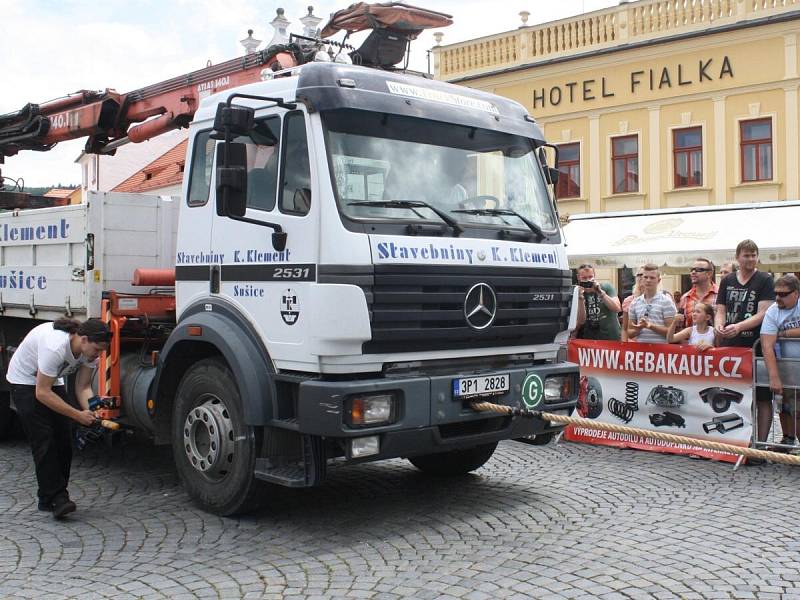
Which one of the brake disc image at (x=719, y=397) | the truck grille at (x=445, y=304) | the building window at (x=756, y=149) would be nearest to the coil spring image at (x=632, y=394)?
the brake disc image at (x=719, y=397)

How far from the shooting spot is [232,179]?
586 centimetres

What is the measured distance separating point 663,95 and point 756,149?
3028mm

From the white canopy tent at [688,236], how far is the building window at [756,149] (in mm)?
5607

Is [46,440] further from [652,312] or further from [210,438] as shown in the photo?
[652,312]

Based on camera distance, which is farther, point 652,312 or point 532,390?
point 652,312

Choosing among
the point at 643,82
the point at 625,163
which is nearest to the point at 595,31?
the point at 643,82

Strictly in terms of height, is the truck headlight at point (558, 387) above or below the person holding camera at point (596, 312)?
below

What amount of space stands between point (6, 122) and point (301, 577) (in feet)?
30.9

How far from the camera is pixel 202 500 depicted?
642 cm

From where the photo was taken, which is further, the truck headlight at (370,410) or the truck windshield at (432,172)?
the truck windshield at (432,172)

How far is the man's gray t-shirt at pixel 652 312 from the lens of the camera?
9539 mm

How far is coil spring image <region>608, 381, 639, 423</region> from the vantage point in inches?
358

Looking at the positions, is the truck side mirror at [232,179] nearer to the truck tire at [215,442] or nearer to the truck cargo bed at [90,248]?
the truck tire at [215,442]

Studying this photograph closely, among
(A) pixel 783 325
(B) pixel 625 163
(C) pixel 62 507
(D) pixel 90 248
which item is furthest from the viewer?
(B) pixel 625 163
